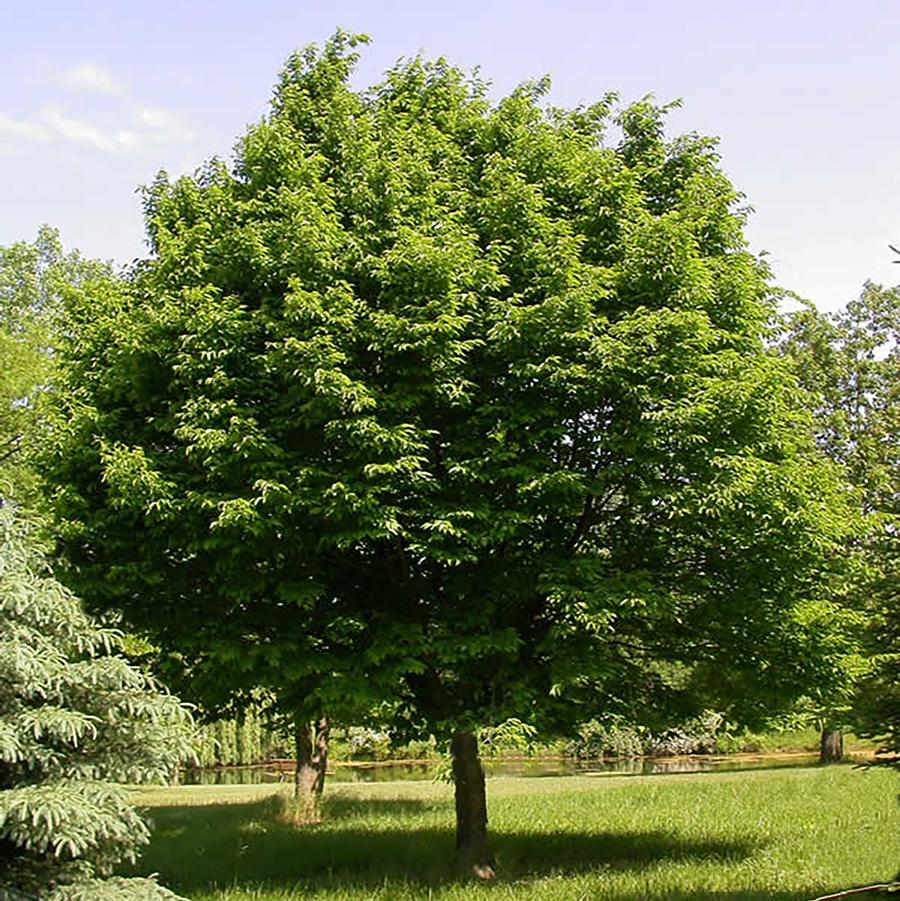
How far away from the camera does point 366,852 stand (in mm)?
15352

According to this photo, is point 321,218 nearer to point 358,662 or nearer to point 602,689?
point 358,662

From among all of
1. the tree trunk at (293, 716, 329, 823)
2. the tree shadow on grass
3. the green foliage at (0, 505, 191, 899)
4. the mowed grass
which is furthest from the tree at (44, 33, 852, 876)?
the tree trunk at (293, 716, 329, 823)

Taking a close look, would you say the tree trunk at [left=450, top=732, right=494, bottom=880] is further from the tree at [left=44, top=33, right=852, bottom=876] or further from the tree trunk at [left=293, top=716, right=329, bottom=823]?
the tree trunk at [left=293, top=716, right=329, bottom=823]

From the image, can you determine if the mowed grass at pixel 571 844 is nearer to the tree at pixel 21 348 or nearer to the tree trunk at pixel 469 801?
the tree trunk at pixel 469 801

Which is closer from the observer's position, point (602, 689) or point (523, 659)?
point (523, 659)

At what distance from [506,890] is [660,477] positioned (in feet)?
17.8

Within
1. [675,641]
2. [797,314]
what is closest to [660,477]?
[675,641]

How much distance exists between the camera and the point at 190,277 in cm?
1330

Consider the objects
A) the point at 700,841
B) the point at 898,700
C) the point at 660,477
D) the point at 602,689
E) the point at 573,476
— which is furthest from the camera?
the point at 700,841

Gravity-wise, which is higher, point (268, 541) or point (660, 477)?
point (660, 477)

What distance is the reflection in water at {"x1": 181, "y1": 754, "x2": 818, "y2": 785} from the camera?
40375mm

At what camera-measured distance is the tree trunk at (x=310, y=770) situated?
19.9 meters

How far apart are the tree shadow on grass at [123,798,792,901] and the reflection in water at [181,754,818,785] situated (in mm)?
21618

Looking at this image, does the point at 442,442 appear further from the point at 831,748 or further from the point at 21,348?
the point at 831,748
